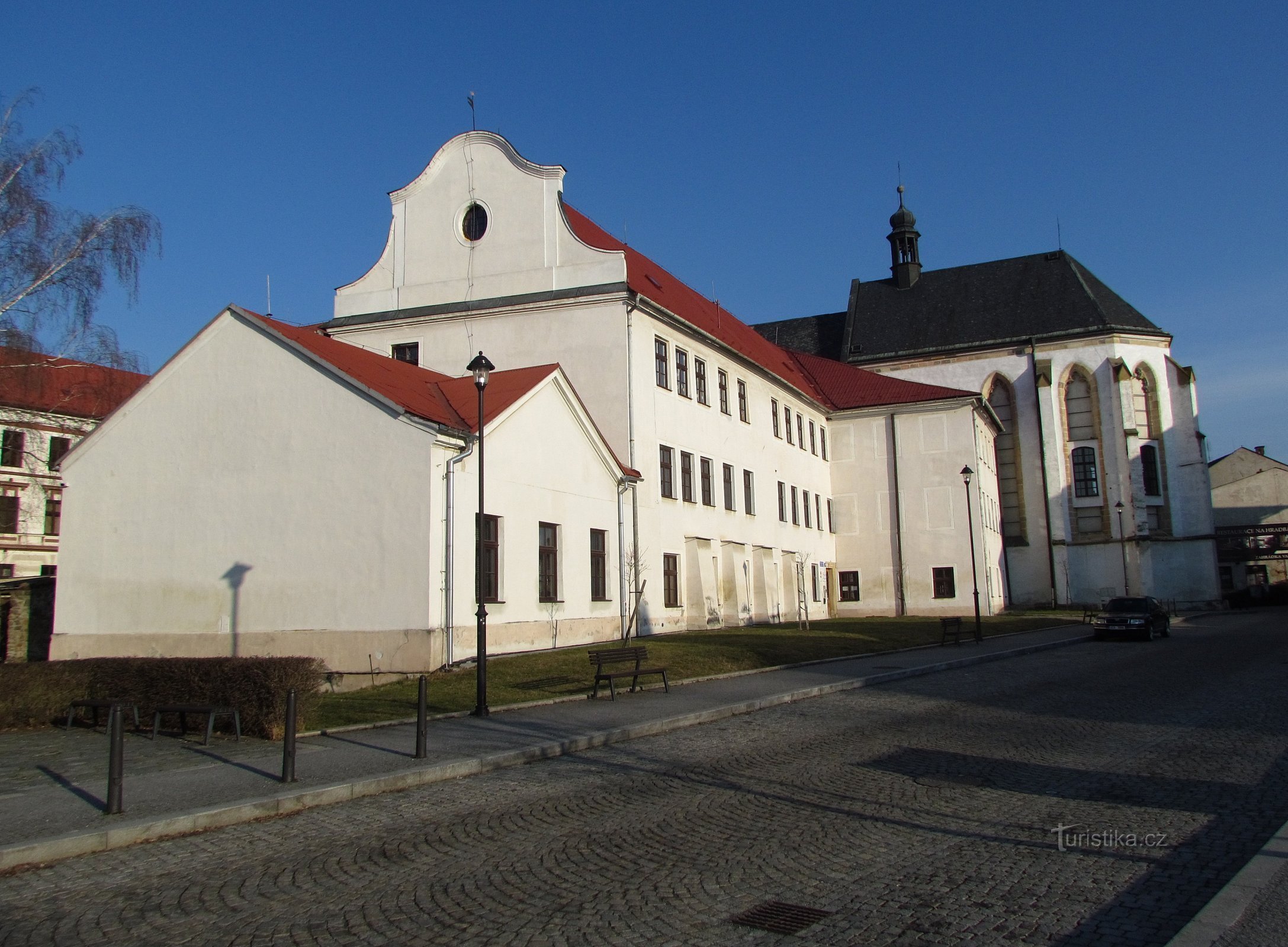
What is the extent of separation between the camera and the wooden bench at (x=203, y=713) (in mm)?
13414

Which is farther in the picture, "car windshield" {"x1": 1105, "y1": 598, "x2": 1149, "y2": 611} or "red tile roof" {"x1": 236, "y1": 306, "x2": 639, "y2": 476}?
"car windshield" {"x1": 1105, "y1": 598, "x2": 1149, "y2": 611}

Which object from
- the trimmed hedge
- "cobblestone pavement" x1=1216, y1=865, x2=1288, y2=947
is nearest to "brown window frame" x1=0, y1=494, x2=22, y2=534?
the trimmed hedge

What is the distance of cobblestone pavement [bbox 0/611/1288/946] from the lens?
5.80m

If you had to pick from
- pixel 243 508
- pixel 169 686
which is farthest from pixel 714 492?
pixel 169 686

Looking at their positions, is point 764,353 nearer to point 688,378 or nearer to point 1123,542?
point 688,378

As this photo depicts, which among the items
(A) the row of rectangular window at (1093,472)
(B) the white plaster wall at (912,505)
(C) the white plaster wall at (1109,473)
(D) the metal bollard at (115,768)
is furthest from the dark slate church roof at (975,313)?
(D) the metal bollard at (115,768)

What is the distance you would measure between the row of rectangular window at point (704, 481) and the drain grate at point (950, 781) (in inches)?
917

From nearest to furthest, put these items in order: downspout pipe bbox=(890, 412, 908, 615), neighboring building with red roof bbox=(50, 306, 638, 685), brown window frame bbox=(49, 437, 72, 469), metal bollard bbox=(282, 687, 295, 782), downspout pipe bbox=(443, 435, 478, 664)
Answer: metal bollard bbox=(282, 687, 295, 782), downspout pipe bbox=(443, 435, 478, 664), neighboring building with red roof bbox=(50, 306, 638, 685), brown window frame bbox=(49, 437, 72, 469), downspout pipe bbox=(890, 412, 908, 615)

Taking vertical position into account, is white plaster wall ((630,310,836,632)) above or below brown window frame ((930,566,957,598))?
above

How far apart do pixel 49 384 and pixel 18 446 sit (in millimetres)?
22347

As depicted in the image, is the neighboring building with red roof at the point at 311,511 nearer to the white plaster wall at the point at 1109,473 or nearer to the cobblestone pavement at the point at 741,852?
the cobblestone pavement at the point at 741,852

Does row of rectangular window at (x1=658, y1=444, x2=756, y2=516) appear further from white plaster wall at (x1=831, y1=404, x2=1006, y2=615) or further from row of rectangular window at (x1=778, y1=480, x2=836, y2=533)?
white plaster wall at (x1=831, y1=404, x2=1006, y2=615)

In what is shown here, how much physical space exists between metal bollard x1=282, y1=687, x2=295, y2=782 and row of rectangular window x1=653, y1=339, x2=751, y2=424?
24.2 m

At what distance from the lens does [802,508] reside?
154 ft
